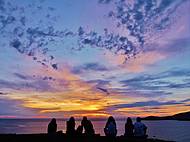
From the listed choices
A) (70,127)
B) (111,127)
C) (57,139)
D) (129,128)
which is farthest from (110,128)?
(57,139)

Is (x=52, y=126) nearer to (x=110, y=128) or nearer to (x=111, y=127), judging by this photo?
(x=110, y=128)

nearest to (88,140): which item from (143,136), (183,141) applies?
(143,136)

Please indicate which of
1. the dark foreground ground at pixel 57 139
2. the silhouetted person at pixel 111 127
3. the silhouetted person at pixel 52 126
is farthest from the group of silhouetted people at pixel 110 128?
the silhouetted person at pixel 52 126

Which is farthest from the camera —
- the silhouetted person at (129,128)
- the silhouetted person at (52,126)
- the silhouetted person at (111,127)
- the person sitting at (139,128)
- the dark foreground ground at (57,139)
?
the silhouetted person at (52,126)

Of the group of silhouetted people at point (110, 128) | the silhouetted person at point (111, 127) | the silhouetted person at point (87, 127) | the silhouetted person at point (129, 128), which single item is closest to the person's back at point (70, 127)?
the group of silhouetted people at point (110, 128)

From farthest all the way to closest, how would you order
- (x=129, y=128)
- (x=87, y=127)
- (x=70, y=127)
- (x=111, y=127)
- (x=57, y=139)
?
(x=87, y=127) < (x=129, y=128) < (x=70, y=127) < (x=111, y=127) < (x=57, y=139)

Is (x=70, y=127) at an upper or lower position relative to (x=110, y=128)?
upper

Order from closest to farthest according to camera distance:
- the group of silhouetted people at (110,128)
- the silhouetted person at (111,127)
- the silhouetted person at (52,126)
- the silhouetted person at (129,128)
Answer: the group of silhouetted people at (110,128) → the silhouetted person at (111,127) → the silhouetted person at (129,128) → the silhouetted person at (52,126)

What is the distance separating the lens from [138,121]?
25719mm

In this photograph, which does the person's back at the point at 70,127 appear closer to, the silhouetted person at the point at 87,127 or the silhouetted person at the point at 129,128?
the silhouetted person at the point at 87,127

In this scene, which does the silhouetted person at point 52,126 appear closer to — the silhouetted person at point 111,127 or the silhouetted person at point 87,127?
the silhouetted person at point 87,127

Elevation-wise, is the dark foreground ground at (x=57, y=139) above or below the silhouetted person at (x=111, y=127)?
below

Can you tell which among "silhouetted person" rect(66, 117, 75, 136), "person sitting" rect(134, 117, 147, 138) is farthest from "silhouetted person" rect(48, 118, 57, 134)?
"person sitting" rect(134, 117, 147, 138)

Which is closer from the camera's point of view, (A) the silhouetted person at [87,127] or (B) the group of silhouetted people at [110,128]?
(B) the group of silhouetted people at [110,128]
